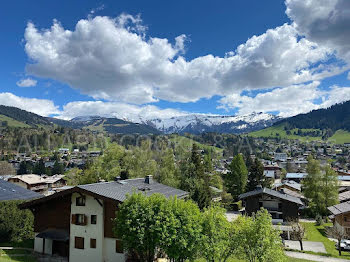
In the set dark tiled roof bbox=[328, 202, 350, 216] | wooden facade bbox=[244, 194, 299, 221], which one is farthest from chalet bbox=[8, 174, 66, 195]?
dark tiled roof bbox=[328, 202, 350, 216]

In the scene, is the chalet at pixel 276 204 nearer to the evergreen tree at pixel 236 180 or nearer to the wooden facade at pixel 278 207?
the wooden facade at pixel 278 207

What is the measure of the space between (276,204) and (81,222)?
128ft

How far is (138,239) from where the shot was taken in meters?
20.6

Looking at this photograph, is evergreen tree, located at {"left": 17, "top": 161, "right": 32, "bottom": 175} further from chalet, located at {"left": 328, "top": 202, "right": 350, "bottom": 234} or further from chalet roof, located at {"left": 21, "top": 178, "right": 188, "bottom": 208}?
chalet, located at {"left": 328, "top": 202, "right": 350, "bottom": 234}

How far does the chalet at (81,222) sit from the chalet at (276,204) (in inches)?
1247

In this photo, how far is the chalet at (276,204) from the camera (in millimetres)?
52175

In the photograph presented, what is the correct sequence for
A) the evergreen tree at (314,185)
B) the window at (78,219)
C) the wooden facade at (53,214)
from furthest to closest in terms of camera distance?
1. the evergreen tree at (314,185)
2. the wooden facade at (53,214)
3. the window at (78,219)

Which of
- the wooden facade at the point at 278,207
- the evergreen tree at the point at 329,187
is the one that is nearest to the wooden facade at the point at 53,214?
the wooden facade at the point at 278,207

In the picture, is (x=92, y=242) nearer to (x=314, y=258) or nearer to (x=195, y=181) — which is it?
(x=314, y=258)

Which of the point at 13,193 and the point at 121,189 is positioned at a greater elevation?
the point at 121,189

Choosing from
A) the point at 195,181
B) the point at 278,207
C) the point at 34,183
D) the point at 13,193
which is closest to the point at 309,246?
the point at 278,207

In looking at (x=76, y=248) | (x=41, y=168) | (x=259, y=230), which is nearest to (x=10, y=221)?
(x=76, y=248)

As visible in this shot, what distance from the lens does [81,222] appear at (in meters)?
29.1

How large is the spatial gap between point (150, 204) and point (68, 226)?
14.1 meters
